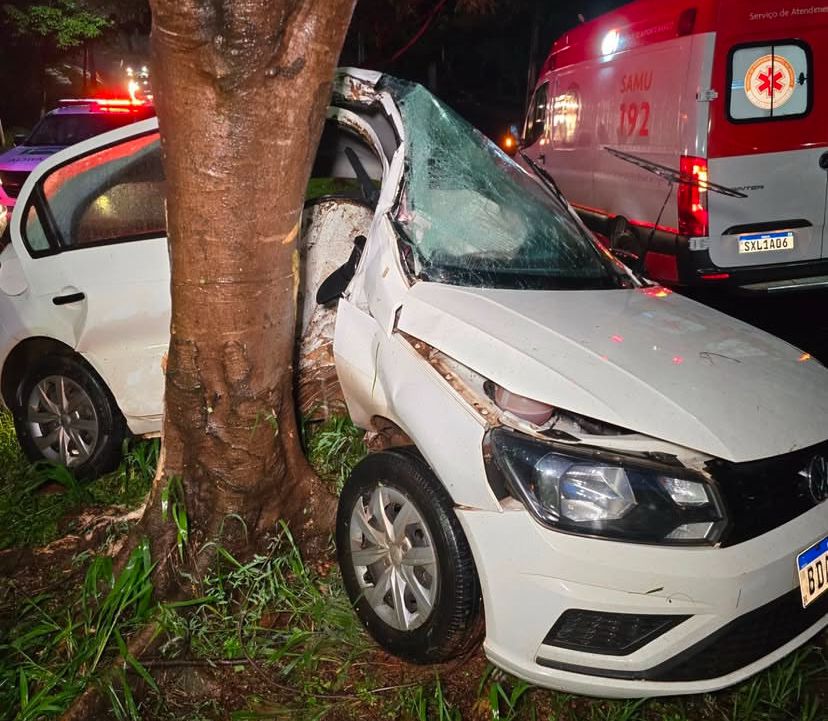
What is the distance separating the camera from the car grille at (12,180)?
930cm

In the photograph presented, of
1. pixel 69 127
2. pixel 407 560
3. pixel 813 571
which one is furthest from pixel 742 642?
pixel 69 127

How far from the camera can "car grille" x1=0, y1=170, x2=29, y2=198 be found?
9297 mm

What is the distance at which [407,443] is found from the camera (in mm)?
2938

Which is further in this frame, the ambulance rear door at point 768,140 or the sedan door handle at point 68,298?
the ambulance rear door at point 768,140

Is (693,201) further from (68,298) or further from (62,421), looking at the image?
(62,421)

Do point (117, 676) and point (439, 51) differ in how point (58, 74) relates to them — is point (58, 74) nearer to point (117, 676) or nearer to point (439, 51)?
point (439, 51)

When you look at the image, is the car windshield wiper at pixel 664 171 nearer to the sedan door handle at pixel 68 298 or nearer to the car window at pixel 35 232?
the sedan door handle at pixel 68 298

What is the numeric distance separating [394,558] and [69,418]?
2.05 metres

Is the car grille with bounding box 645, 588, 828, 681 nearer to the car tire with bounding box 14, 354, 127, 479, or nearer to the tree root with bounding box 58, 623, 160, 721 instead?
the tree root with bounding box 58, 623, 160, 721

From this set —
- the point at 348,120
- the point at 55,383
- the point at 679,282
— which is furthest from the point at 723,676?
the point at 679,282

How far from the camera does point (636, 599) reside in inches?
81.7

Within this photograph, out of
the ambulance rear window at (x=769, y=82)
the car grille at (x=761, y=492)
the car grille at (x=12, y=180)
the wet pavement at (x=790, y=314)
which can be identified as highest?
the ambulance rear window at (x=769, y=82)

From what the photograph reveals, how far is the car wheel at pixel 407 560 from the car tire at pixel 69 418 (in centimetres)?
149

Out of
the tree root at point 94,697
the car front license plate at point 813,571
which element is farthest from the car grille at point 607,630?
the tree root at point 94,697
